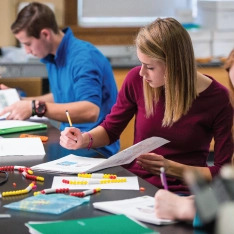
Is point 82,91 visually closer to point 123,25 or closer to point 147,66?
point 147,66

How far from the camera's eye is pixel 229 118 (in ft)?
6.84

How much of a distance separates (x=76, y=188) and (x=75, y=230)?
43 cm

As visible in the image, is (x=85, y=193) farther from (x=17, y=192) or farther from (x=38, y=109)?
(x=38, y=109)

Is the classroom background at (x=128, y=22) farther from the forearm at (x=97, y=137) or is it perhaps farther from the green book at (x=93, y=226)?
the green book at (x=93, y=226)

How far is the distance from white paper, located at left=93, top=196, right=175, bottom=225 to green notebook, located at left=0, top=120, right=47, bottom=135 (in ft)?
3.82

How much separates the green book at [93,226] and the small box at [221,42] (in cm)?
410

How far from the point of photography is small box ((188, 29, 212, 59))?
16.7 feet

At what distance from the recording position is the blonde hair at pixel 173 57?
2.02 metres

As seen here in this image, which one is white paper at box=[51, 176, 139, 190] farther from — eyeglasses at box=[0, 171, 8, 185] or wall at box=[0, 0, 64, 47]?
wall at box=[0, 0, 64, 47]

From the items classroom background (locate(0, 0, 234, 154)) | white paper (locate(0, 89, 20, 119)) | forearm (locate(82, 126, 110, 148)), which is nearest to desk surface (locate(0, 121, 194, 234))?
forearm (locate(82, 126, 110, 148))

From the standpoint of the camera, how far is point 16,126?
8.36 ft

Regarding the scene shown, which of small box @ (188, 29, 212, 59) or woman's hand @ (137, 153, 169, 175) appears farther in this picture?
small box @ (188, 29, 212, 59)

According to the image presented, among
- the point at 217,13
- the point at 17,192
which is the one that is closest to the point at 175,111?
the point at 17,192

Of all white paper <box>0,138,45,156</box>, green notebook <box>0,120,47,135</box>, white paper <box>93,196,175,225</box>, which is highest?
white paper <box>93,196,175,225</box>
